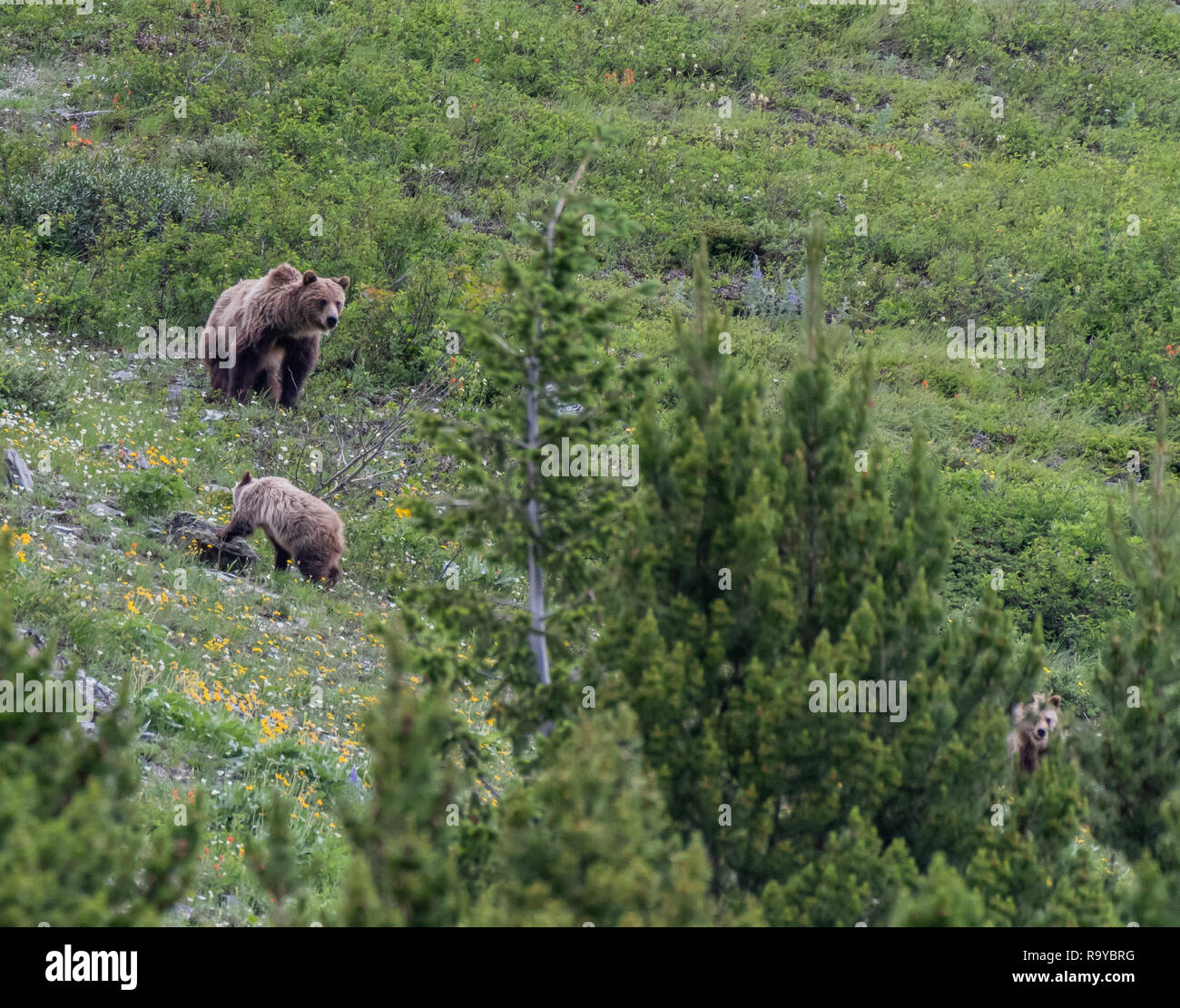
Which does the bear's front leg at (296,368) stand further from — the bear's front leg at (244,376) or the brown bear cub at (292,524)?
the brown bear cub at (292,524)

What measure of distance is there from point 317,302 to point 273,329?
59 cm

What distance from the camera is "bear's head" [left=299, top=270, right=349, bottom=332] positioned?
1222cm

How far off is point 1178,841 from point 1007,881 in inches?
26.4

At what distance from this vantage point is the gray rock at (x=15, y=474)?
9.20m

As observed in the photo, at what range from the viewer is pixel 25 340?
12.1 m

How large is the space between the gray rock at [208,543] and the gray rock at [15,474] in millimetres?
1203

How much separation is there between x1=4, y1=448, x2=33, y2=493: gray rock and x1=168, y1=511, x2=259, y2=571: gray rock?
1.20m

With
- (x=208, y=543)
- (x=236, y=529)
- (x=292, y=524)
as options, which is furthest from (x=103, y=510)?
(x=292, y=524)

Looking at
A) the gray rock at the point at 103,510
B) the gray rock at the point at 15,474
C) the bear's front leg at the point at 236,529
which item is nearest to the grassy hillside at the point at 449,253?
the gray rock at the point at 103,510

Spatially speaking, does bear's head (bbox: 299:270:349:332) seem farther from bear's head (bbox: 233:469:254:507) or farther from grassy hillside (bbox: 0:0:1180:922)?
bear's head (bbox: 233:469:254:507)

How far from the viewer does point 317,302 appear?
40.2 feet

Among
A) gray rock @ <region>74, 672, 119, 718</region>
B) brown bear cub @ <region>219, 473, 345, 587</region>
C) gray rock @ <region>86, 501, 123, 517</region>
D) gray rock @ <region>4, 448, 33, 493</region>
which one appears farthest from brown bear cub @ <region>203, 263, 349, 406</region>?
gray rock @ <region>74, 672, 119, 718</region>
